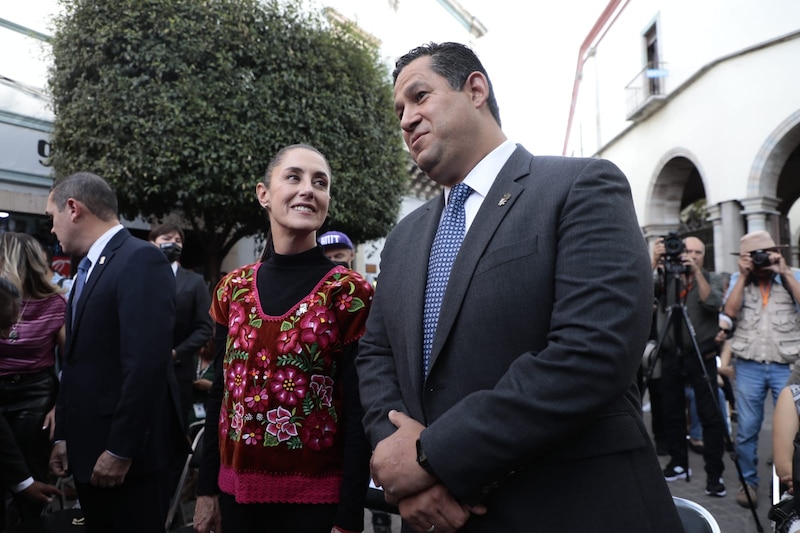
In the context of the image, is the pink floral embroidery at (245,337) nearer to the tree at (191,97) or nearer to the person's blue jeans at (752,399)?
the person's blue jeans at (752,399)

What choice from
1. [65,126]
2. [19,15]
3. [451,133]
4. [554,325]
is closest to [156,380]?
[451,133]

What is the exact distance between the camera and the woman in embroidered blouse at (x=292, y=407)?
1.88m

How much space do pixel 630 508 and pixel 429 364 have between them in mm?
536

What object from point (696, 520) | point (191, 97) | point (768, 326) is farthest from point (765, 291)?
point (191, 97)

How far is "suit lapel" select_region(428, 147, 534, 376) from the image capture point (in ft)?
4.50

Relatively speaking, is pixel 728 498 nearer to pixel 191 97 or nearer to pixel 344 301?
pixel 344 301

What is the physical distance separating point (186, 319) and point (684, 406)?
417 centimetres

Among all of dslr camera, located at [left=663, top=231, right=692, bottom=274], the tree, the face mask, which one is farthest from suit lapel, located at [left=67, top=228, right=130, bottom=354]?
the tree

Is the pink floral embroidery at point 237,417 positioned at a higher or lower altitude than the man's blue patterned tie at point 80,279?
lower

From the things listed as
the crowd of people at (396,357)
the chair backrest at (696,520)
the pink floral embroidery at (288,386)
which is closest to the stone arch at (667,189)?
the crowd of people at (396,357)

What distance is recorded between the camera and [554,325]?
49.3 inches

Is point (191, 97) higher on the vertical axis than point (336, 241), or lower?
higher

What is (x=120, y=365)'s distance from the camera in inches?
91.3

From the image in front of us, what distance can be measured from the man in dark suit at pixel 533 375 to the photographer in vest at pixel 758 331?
3.64m
